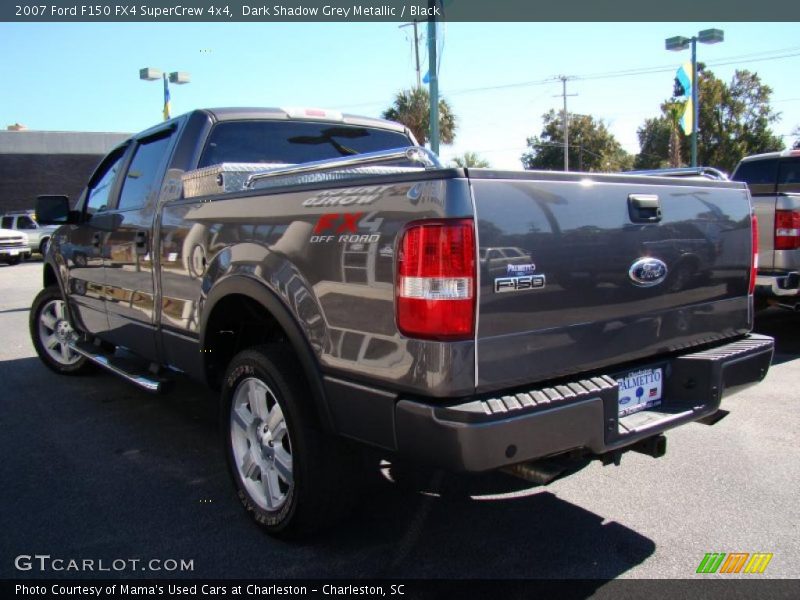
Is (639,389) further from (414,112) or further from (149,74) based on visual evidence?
(414,112)

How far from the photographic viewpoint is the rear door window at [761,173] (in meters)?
8.37

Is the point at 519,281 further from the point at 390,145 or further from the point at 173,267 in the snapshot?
the point at 390,145

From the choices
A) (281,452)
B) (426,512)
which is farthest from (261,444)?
(426,512)

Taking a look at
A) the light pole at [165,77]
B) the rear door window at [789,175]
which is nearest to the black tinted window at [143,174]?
the rear door window at [789,175]

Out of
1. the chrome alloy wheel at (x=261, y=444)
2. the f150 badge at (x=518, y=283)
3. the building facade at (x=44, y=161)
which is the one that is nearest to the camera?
the f150 badge at (x=518, y=283)

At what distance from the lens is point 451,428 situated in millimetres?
2250

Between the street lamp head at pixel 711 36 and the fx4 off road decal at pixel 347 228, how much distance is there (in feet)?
74.7

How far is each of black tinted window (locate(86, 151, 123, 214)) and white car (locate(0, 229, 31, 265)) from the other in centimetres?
1939

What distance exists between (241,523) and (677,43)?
22954 mm

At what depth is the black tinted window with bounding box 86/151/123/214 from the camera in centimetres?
516

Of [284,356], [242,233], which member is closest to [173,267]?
[242,233]

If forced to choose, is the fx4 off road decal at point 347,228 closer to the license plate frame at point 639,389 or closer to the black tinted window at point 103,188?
the license plate frame at point 639,389

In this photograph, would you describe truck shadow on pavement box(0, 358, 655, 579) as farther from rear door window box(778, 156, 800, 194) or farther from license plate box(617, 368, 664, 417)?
rear door window box(778, 156, 800, 194)

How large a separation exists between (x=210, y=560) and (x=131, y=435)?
1950 mm
